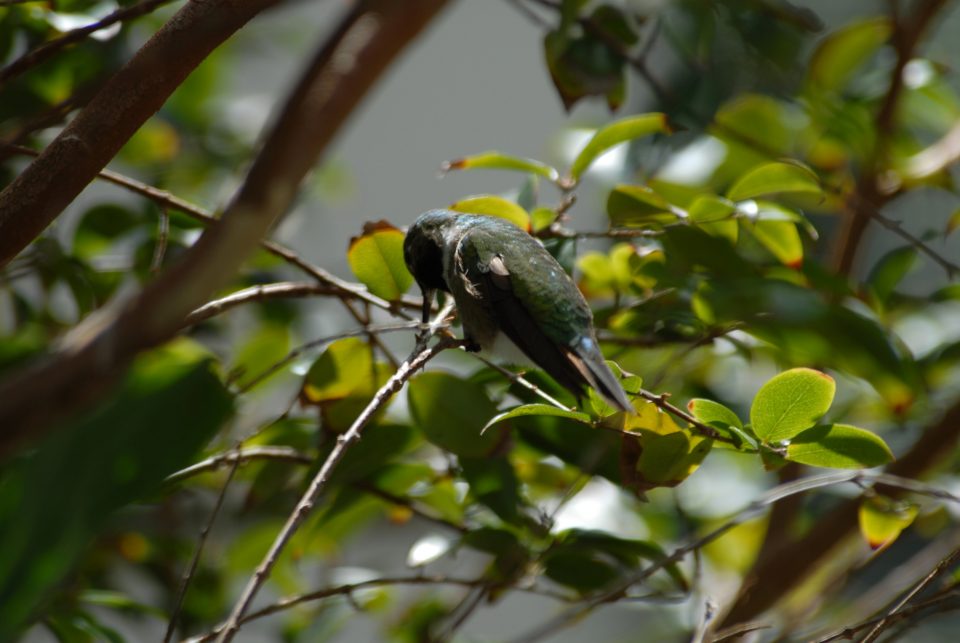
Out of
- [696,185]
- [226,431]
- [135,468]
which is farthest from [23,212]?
[696,185]

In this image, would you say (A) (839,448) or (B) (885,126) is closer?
(A) (839,448)

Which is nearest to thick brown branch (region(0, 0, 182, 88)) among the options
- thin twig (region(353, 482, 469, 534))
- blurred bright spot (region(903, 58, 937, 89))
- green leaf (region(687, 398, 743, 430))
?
thin twig (region(353, 482, 469, 534))

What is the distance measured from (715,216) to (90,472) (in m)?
0.97

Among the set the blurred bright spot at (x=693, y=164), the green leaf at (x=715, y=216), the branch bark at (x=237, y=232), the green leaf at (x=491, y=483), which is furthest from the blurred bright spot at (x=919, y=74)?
the branch bark at (x=237, y=232)

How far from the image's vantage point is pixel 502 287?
61.4 inches

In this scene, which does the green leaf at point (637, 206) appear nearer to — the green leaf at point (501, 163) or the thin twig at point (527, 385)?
the green leaf at point (501, 163)

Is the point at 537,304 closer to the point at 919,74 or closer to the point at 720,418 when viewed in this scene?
the point at 720,418

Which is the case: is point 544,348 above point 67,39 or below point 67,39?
below

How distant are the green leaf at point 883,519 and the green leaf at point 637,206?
49 cm

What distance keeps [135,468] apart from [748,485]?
1.63 meters

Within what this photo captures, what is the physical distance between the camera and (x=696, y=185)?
191 cm

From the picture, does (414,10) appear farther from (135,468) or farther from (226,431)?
(226,431)

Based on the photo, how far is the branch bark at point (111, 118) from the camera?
3.08 feet

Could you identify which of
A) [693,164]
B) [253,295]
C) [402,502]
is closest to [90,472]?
[253,295]
